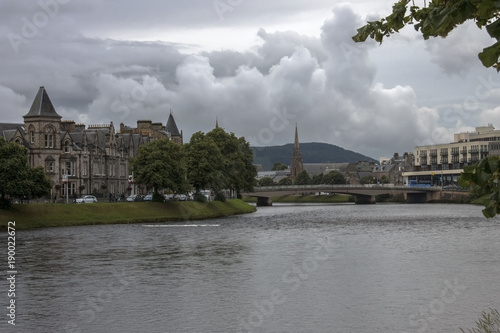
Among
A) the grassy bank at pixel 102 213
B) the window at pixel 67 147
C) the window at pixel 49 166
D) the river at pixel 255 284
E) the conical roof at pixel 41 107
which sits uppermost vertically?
the conical roof at pixel 41 107

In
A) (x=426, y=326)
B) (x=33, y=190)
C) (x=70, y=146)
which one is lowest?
(x=426, y=326)

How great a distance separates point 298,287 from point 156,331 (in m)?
11.0

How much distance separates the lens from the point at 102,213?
92.0 m

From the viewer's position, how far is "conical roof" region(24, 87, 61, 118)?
363 feet

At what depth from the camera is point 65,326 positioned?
27.8 meters

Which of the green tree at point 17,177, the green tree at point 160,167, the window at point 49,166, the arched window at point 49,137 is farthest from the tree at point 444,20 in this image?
the window at point 49,166

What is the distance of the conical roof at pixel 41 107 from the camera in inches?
4361

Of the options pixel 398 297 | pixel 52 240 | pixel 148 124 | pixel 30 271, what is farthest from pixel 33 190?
pixel 148 124

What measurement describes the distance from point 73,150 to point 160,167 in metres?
28.8

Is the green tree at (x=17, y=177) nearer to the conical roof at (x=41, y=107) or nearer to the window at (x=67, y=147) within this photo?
the conical roof at (x=41, y=107)

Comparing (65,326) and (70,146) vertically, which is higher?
(70,146)

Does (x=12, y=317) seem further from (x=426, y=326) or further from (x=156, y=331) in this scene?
(x=426, y=326)

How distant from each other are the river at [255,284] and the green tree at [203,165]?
46339 millimetres

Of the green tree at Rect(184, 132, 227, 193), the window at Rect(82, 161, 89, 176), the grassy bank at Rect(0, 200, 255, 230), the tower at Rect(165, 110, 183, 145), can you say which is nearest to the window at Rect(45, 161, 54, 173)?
the window at Rect(82, 161, 89, 176)
